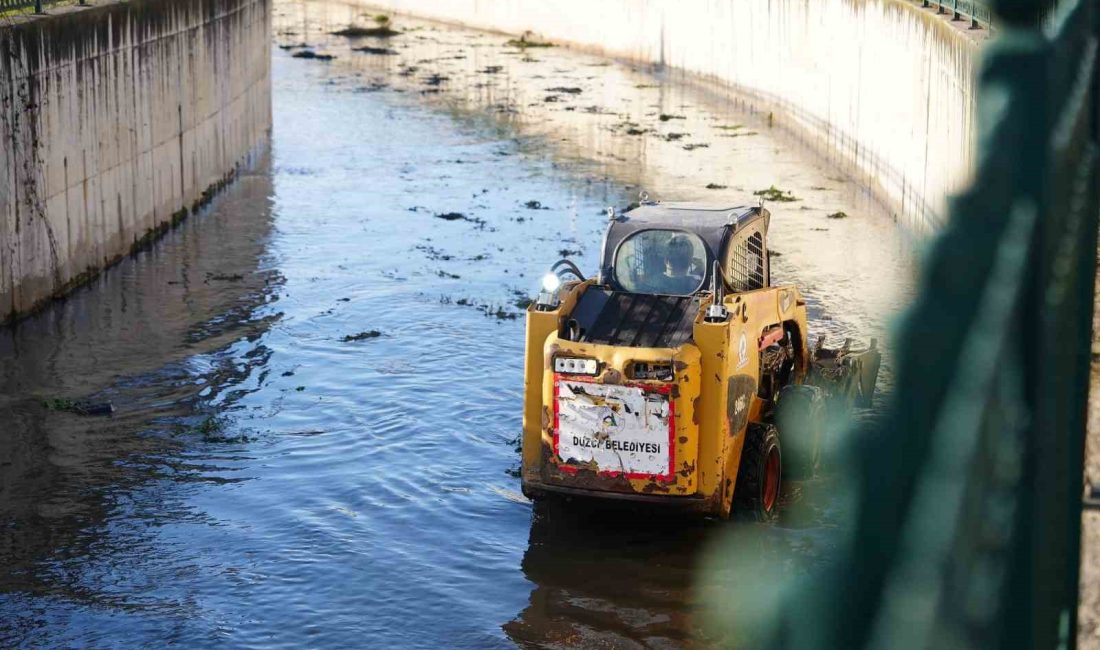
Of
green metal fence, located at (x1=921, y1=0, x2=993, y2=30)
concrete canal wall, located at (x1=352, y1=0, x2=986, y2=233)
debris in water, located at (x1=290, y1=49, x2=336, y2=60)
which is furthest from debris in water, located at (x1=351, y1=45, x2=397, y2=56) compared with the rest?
green metal fence, located at (x1=921, y1=0, x2=993, y2=30)

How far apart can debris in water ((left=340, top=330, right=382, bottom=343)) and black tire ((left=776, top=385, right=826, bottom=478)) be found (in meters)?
8.68

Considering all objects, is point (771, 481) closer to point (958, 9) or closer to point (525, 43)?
point (958, 9)

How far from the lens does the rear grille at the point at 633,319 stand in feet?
42.0

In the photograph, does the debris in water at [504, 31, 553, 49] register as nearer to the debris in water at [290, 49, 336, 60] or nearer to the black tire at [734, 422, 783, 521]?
the debris in water at [290, 49, 336, 60]

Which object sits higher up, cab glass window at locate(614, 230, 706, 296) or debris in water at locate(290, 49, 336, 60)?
debris in water at locate(290, 49, 336, 60)

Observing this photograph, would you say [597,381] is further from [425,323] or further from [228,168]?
[228,168]

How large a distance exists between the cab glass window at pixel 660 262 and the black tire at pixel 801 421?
1481mm

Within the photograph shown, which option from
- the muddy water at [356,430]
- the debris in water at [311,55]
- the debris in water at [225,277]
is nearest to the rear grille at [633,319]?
the muddy water at [356,430]

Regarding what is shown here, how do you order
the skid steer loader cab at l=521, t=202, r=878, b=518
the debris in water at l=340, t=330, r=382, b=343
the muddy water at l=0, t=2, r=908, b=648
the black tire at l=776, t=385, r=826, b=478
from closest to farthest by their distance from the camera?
the skid steer loader cab at l=521, t=202, r=878, b=518 < the muddy water at l=0, t=2, r=908, b=648 < the black tire at l=776, t=385, r=826, b=478 < the debris in water at l=340, t=330, r=382, b=343

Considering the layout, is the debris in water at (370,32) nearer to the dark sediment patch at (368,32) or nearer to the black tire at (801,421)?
the dark sediment patch at (368,32)

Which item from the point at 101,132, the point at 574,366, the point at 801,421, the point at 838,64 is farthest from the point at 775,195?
the point at 574,366

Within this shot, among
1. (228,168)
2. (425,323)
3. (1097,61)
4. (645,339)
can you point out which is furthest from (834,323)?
(1097,61)

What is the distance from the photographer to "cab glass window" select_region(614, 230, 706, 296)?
13930mm

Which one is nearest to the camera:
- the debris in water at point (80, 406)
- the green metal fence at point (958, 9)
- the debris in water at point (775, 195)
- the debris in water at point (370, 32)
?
the debris in water at point (80, 406)
